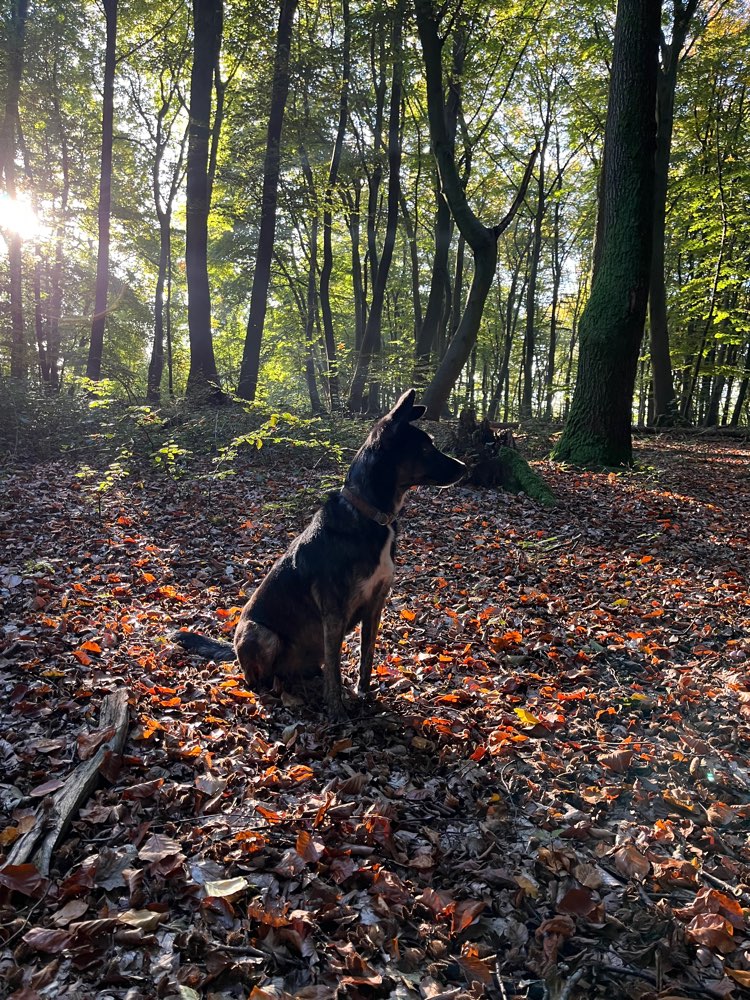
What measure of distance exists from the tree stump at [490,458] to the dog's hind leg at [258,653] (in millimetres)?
6047

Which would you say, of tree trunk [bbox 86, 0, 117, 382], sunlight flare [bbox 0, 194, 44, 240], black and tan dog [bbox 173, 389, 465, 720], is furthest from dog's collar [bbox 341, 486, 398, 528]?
sunlight flare [bbox 0, 194, 44, 240]

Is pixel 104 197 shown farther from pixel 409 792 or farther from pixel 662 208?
pixel 409 792

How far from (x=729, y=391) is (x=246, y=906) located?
36642 millimetres

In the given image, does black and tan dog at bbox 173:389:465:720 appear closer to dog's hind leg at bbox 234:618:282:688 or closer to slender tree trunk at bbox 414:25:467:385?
dog's hind leg at bbox 234:618:282:688

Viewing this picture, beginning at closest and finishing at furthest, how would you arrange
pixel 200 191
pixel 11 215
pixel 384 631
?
1. pixel 384 631
2. pixel 200 191
3. pixel 11 215

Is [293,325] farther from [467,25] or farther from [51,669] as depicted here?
[51,669]

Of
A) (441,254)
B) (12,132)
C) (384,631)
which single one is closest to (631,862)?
(384,631)

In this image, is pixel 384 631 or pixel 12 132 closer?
pixel 384 631

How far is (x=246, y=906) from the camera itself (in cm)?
261

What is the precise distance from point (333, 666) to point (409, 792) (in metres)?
1.12

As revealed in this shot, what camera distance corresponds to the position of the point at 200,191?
45.3 feet

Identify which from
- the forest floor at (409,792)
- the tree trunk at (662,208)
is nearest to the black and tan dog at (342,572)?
the forest floor at (409,792)

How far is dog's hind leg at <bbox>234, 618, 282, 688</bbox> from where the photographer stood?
459 centimetres

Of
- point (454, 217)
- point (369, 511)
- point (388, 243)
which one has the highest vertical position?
point (388, 243)
